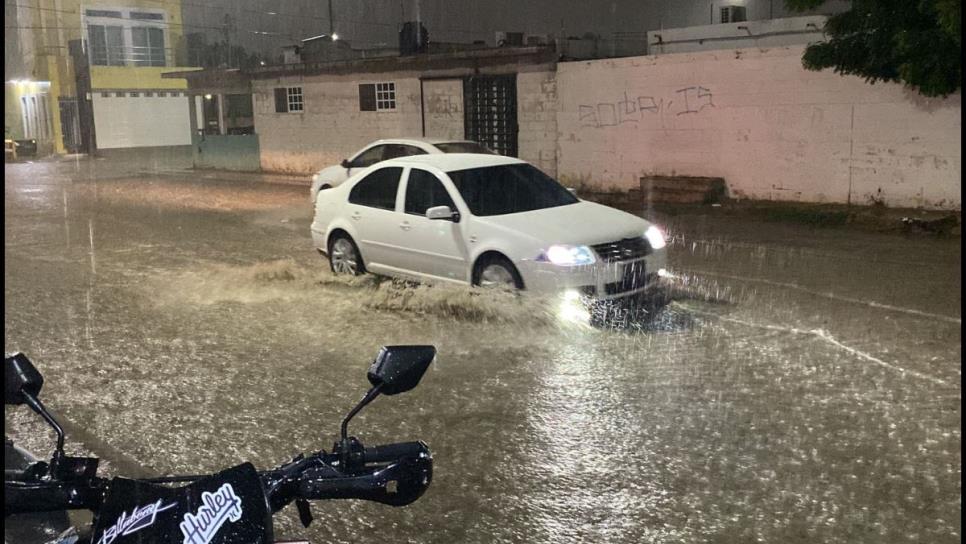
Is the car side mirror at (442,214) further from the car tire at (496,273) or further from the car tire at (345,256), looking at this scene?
the car tire at (345,256)

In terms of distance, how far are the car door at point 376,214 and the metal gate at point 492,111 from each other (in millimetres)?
12219

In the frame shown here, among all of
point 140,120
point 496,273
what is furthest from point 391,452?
point 140,120

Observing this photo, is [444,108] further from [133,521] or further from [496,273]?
[133,521]

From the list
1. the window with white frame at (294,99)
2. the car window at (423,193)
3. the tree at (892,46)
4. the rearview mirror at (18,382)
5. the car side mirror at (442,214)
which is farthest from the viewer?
the window with white frame at (294,99)

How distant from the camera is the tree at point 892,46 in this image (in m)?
13.6

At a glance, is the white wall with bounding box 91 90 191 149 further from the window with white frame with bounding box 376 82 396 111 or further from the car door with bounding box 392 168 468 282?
the car door with bounding box 392 168 468 282

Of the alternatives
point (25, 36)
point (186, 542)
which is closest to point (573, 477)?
point (186, 542)

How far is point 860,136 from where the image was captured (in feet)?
54.1

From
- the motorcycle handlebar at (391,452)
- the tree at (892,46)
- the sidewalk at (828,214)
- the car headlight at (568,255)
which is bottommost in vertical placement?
the sidewalk at (828,214)

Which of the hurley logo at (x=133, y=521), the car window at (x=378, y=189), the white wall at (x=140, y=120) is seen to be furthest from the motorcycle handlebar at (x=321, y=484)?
the white wall at (x=140, y=120)

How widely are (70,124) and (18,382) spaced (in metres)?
49.7

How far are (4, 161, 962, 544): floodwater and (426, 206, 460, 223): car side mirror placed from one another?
72cm

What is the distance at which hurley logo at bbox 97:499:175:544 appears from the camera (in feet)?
7.12

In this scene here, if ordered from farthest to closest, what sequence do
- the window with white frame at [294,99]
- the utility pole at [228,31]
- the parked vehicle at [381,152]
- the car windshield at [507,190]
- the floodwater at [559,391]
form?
the utility pole at [228,31] < the window with white frame at [294,99] < the parked vehicle at [381,152] < the car windshield at [507,190] < the floodwater at [559,391]
